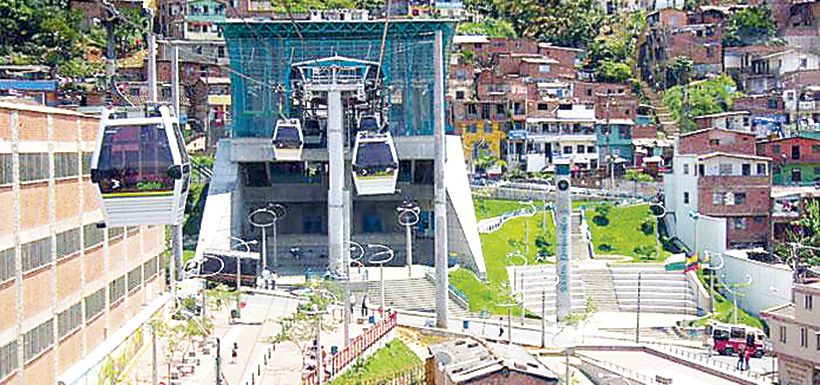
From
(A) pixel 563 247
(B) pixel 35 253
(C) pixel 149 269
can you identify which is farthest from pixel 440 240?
(B) pixel 35 253

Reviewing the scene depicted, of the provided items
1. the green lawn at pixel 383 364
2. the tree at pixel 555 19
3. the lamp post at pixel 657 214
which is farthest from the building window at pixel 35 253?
the tree at pixel 555 19

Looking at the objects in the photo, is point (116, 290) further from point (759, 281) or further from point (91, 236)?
point (759, 281)

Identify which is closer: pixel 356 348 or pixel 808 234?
pixel 356 348

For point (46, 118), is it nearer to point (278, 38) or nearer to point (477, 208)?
point (278, 38)

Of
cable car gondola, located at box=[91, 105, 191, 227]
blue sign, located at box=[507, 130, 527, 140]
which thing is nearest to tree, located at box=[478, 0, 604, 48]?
blue sign, located at box=[507, 130, 527, 140]

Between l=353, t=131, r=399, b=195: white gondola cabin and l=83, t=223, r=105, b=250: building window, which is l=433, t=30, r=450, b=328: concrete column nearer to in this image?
l=353, t=131, r=399, b=195: white gondola cabin

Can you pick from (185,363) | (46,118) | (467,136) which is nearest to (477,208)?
(467,136)
